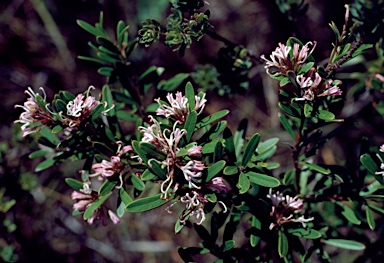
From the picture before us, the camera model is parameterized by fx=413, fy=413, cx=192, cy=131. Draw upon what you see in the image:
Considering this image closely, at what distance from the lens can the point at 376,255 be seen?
80.4 inches

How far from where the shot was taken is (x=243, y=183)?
1322mm

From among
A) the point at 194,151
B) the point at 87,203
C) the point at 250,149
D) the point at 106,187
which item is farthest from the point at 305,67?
the point at 87,203

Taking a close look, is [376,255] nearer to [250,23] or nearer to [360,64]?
[360,64]

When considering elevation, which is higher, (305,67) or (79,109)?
(305,67)

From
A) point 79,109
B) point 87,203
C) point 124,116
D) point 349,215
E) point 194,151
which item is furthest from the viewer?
point 124,116

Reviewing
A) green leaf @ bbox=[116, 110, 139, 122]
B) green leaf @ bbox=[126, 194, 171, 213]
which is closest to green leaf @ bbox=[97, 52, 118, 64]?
green leaf @ bbox=[116, 110, 139, 122]

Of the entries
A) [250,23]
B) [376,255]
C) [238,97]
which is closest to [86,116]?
[376,255]

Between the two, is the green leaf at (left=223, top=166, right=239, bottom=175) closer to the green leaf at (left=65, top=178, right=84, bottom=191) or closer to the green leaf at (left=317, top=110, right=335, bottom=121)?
the green leaf at (left=317, top=110, right=335, bottom=121)

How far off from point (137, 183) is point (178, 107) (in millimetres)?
312

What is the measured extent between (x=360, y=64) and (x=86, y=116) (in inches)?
63.5

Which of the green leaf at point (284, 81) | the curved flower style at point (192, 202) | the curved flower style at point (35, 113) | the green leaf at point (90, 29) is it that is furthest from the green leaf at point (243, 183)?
the green leaf at point (90, 29)

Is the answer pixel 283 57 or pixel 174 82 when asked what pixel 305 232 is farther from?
pixel 174 82

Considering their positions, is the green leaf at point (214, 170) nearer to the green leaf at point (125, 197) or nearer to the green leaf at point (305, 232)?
the green leaf at point (125, 197)

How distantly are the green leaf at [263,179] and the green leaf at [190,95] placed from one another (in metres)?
0.30
